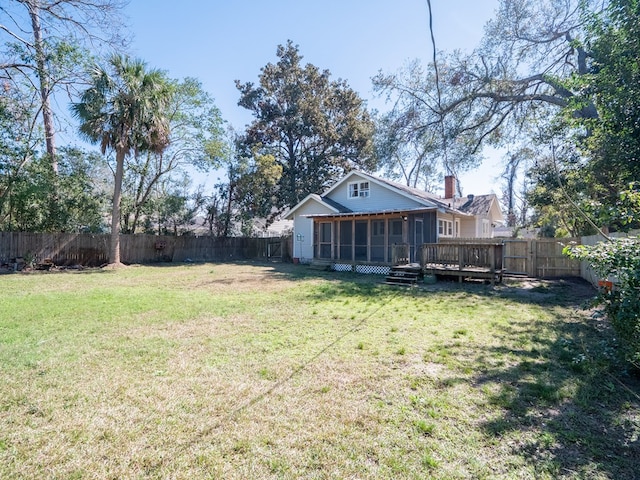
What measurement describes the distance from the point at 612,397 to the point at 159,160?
1004 inches

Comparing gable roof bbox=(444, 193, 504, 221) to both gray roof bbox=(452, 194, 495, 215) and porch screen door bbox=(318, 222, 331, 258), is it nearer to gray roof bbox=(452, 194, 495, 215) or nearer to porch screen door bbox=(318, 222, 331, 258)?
gray roof bbox=(452, 194, 495, 215)

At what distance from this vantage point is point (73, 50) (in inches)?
472

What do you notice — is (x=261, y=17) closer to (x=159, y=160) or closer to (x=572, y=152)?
(x=572, y=152)

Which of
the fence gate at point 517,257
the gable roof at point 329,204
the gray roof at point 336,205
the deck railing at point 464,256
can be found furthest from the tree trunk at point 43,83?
the fence gate at point 517,257

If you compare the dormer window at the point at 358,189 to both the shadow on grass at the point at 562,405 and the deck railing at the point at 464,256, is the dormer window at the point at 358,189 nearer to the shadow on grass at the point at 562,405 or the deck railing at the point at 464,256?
the deck railing at the point at 464,256

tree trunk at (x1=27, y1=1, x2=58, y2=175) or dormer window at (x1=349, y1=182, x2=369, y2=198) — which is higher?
tree trunk at (x1=27, y1=1, x2=58, y2=175)

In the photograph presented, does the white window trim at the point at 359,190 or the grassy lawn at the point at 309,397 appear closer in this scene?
the grassy lawn at the point at 309,397

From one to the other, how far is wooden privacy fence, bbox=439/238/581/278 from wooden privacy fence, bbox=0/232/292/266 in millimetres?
14496

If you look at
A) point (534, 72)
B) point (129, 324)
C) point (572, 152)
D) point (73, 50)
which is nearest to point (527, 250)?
point (572, 152)

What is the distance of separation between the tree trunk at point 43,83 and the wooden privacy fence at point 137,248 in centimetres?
351

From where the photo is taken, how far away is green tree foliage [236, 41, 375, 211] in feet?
94.4

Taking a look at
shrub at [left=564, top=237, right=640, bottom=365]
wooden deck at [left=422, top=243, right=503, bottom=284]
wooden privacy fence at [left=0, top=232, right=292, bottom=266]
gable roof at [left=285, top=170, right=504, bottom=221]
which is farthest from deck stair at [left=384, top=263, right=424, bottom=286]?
wooden privacy fence at [left=0, top=232, right=292, bottom=266]

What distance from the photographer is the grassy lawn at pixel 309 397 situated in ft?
8.42

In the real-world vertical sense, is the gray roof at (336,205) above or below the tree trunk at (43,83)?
below
